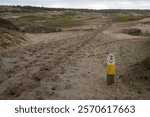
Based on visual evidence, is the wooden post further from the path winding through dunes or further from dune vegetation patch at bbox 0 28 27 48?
dune vegetation patch at bbox 0 28 27 48

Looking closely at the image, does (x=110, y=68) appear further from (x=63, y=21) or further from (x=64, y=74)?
(x=63, y=21)

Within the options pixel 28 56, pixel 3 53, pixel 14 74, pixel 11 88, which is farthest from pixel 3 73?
pixel 3 53

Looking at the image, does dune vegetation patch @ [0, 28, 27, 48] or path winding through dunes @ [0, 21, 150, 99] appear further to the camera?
dune vegetation patch @ [0, 28, 27, 48]

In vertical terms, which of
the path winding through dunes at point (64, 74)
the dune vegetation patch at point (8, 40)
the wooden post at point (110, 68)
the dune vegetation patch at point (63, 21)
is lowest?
the dune vegetation patch at point (63, 21)

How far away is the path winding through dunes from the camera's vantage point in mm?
9570

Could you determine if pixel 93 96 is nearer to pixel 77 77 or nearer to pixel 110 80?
pixel 110 80

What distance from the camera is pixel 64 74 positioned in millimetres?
11969

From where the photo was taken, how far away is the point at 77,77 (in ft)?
37.4

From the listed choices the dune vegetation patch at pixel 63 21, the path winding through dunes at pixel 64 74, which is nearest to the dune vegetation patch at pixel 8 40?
the path winding through dunes at pixel 64 74

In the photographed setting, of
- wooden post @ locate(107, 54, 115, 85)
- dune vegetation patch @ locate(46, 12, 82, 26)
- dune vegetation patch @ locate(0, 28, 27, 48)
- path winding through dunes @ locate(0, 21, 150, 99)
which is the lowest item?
dune vegetation patch @ locate(46, 12, 82, 26)

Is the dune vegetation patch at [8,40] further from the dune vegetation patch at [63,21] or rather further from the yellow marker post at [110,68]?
the dune vegetation patch at [63,21]

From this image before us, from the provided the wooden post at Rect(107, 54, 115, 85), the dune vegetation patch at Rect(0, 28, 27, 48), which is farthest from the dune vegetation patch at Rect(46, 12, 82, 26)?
the wooden post at Rect(107, 54, 115, 85)

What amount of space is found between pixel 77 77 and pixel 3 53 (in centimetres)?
771

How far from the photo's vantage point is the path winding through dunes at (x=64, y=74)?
957cm
